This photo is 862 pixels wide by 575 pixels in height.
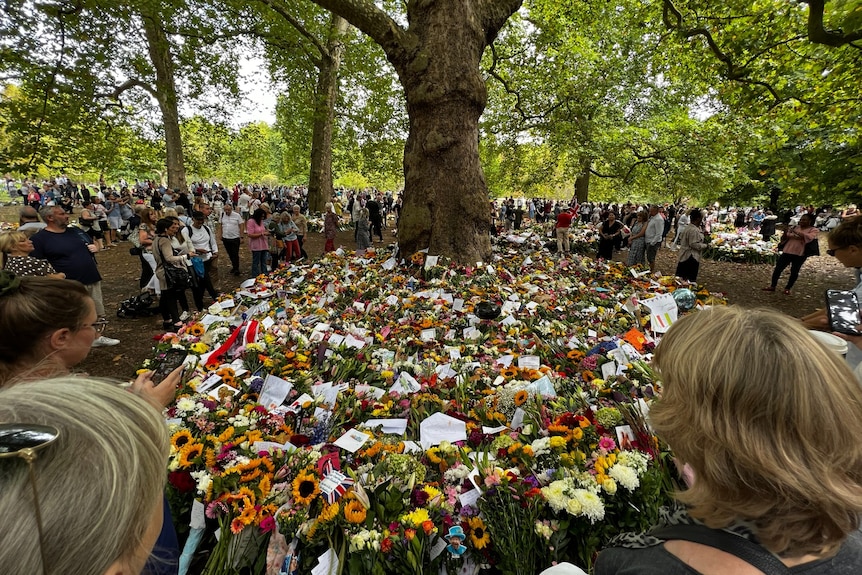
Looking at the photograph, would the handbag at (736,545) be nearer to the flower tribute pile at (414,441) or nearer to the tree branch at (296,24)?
the flower tribute pile at (414,441)

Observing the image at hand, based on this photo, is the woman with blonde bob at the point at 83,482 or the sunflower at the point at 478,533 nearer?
the woman with blonde bob at the point at 83,482

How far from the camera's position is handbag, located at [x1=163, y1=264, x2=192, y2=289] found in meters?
5.75

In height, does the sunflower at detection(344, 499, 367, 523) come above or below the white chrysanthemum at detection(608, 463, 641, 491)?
below

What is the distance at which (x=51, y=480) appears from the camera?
2.07ft

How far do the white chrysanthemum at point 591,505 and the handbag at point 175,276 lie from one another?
6.04 metres

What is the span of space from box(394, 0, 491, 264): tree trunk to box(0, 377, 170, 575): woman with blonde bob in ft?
20.6

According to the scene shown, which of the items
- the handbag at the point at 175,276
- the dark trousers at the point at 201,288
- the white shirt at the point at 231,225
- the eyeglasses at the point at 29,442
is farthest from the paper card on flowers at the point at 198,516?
the white shirt at the point at 231,225

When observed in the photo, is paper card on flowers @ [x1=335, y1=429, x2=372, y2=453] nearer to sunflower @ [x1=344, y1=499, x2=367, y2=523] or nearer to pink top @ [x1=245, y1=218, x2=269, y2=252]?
sunflower @ [x1=344, y1=499, x2=367, y2=523]

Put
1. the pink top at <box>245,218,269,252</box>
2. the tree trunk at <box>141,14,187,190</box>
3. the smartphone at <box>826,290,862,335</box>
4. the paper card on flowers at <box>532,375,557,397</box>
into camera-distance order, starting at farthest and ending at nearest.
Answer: the tree trunk at <box>141,14,187,190</box>, the pink top at <box>245,218,269,252</box>, the paper card on flowers at <box>532,375,557,397</box>, the smartphone at <box>826,290,862,335</box>

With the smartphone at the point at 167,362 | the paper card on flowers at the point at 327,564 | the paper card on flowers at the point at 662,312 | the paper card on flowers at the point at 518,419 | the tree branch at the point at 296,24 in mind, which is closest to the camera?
the paper card on flowers at the point at 327,564

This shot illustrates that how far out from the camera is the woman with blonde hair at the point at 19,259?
3852 mm

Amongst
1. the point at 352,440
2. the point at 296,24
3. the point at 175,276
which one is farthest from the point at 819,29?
the point at 296,24

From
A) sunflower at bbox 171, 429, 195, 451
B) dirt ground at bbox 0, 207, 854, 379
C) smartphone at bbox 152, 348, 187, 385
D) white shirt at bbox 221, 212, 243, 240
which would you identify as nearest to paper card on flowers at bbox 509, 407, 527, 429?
sunflower at bbox 171, 429, 195, 451

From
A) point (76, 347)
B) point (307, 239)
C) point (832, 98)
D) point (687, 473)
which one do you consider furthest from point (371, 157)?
point (687, 473)
